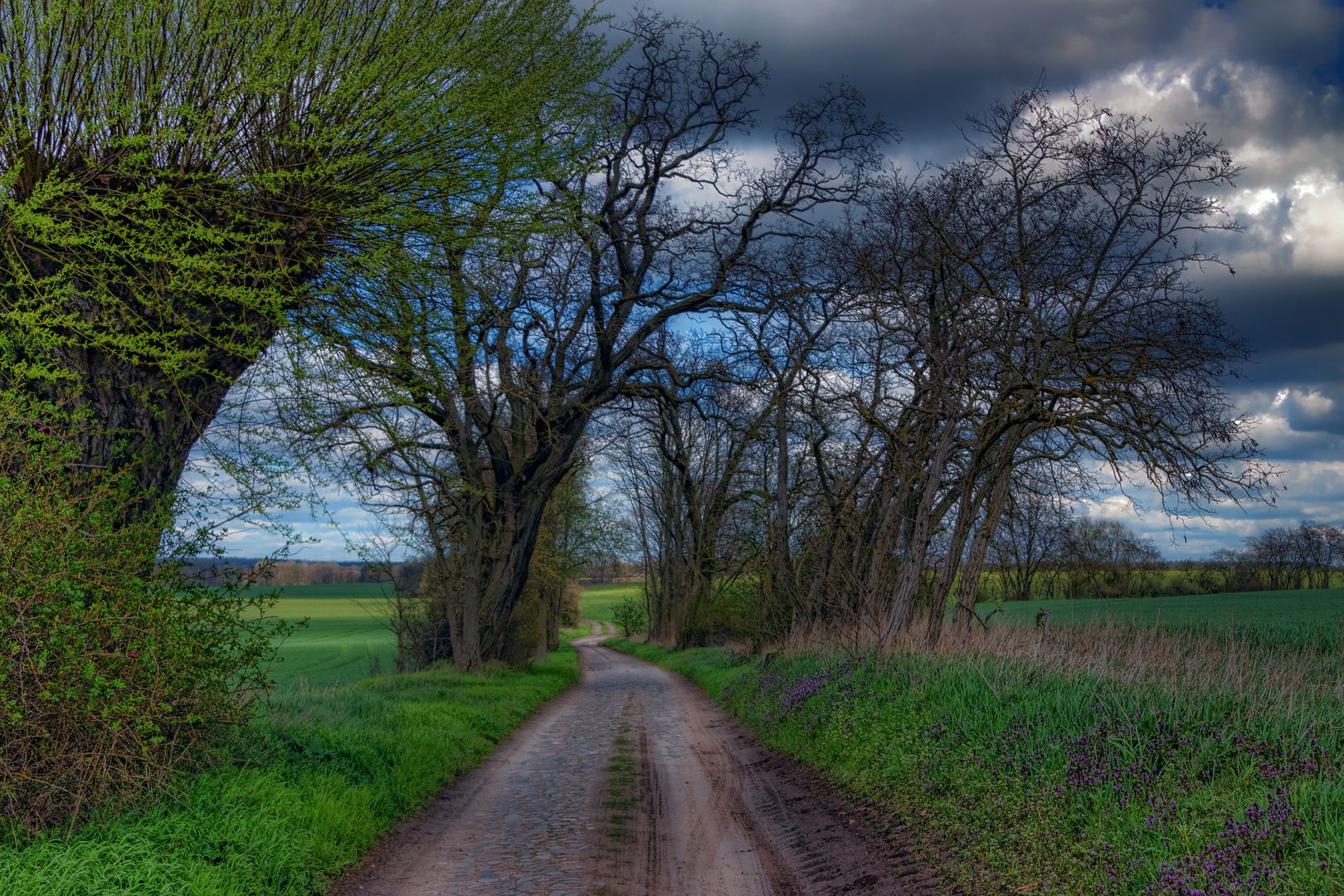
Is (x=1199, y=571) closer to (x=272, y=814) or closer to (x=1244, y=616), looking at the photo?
(x=1244, y=616)

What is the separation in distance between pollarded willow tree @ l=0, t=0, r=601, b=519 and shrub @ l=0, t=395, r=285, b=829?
0.36 metres

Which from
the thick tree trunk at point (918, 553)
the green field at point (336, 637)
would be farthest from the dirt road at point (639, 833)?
the thick tree trunk at point (918, 553)

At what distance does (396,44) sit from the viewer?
572cm

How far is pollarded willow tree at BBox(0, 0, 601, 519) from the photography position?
4859 millimetres

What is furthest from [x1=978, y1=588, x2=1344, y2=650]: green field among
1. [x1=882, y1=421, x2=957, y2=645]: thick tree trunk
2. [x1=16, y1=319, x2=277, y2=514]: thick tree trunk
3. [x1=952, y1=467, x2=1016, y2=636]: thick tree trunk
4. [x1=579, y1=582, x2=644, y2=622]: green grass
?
[x1=579, y1=582, x2=644, y2=622]: green grass


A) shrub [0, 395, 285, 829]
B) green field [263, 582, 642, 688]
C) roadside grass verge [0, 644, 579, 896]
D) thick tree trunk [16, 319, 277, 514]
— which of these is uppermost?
thick tree trunk [16, 319, 277, 514]

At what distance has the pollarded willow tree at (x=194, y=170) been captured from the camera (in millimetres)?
4859

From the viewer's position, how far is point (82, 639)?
455cm

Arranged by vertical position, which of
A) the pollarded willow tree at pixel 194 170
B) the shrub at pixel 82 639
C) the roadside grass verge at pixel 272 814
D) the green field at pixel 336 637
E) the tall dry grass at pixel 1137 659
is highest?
the pollarded willow tree at pixel 194 170

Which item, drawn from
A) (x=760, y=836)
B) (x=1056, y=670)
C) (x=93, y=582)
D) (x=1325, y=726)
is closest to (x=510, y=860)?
(x=760, y=836)

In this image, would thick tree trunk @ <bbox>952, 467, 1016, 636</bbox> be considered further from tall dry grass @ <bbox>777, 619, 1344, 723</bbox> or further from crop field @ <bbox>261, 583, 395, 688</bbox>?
crop field @ <bbox>261, 583, 395, 688</bbox>

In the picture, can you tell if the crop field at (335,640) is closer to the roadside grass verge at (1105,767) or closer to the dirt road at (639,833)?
the dirt road at (639,833)

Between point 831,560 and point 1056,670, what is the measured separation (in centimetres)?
869

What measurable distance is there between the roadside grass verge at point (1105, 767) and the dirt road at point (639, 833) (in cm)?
58
